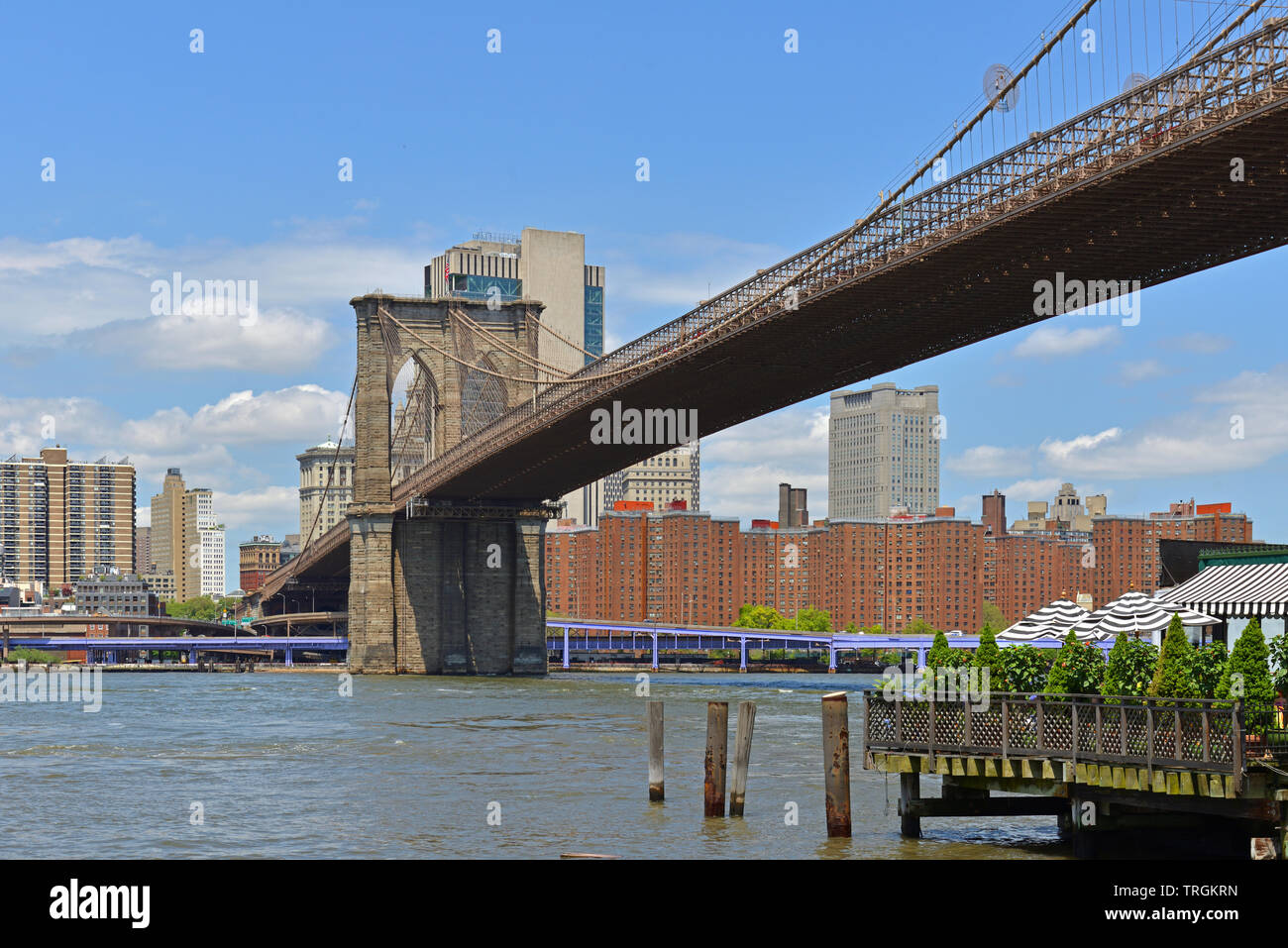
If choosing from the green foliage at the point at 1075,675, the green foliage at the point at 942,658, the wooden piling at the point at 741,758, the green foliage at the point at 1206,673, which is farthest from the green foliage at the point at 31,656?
the green foliage at the point at 1206,673

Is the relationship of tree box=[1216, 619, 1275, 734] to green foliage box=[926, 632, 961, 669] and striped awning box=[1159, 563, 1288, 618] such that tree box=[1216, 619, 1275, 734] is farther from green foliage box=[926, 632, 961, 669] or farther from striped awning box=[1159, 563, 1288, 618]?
striped awning box=[1159, 563, 1288, 618]

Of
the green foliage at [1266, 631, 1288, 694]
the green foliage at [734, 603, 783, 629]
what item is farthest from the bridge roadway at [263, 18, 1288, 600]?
the green foliage at [734, 603, 783, 629]

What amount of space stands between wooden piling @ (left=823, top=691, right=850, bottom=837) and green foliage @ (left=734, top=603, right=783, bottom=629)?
147m

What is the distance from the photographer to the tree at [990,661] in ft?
70.9

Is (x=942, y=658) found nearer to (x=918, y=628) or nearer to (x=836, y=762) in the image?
(x=836, y=762)

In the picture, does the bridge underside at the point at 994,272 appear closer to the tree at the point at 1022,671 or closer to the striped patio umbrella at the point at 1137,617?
the striped patio umbrella at the point at 1137,617

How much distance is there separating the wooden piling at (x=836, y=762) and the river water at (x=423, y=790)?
1.00ft

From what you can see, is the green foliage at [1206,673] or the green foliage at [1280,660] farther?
the green foliage at [1280,660]

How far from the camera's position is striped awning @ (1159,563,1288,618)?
26891 millimetres
